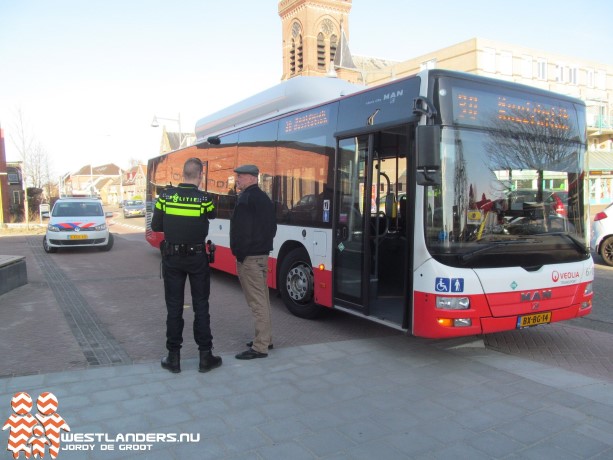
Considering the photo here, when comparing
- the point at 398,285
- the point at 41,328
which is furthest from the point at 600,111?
the point at 41,328

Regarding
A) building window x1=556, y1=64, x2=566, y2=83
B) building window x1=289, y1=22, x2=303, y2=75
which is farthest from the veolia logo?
building window x1=289, y1=22, x2=303, y2=75

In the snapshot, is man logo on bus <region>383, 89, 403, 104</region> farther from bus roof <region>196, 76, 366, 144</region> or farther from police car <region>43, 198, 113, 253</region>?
police car <region>43, 198, 113, 253</region>

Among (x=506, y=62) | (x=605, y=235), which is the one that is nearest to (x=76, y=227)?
(x=605, y=235)

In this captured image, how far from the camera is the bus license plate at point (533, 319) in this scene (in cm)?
476

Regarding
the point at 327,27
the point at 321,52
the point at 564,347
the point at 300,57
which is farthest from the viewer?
the point at 300,57

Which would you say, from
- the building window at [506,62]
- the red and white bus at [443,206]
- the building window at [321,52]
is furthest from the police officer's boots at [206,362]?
the building window at [321,52]

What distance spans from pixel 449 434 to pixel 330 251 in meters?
2.93

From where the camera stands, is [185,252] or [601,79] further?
[601,79]

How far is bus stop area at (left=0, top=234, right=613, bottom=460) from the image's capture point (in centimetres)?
332

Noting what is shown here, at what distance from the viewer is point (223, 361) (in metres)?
4.97

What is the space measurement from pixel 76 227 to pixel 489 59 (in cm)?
3577

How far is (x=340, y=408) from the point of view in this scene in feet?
12.8

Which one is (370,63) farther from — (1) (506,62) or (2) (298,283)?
(2) (298,283)

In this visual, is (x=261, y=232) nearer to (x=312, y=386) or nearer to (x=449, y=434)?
(x=312, y=386)
